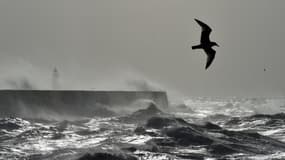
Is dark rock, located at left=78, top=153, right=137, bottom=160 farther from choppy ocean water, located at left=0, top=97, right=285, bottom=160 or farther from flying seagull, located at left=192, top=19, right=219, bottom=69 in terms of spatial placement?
flying seagull, located at left=192, top=19, right=219, bottom=69

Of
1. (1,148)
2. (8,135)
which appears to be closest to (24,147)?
(1,148)

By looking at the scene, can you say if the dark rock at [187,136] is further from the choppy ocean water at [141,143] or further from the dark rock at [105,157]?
the dark rock at [105,157]

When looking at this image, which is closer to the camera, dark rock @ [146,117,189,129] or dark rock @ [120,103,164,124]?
dark rock @ [146,117,189,129]

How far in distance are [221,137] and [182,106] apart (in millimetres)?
44264

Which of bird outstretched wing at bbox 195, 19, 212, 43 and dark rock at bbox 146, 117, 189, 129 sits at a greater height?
bird outstretched wing at bbox 195, 19, 212, 43

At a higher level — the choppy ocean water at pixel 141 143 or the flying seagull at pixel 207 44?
the flying seagull at pixel 207 44

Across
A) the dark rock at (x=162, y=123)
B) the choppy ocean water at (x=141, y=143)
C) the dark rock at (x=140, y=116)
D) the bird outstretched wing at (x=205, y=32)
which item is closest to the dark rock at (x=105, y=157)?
the choppy ocean water at (x=141, y=143)

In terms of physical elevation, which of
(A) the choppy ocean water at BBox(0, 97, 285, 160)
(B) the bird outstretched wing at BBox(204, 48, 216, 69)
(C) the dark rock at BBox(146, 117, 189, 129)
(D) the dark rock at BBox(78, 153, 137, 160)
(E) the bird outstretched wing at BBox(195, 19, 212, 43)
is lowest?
(D) the dark rock at BBox(78, 153, 137, 160)

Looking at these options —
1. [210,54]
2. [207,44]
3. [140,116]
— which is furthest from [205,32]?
[140,116]

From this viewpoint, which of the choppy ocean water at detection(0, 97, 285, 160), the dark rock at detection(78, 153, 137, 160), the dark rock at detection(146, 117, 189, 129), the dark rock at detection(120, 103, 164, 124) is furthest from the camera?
the dark rock at detection(120, 103, 164, 124)

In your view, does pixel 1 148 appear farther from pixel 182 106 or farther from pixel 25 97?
pixel 182 106

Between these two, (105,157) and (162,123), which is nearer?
(105,157)

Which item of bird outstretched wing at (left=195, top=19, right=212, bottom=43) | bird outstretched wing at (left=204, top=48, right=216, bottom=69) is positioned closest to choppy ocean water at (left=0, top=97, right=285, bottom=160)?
bird outstretched wing at (left=204, top=48, right=216, bottom=69)

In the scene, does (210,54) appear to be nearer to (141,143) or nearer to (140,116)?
(141,143)
